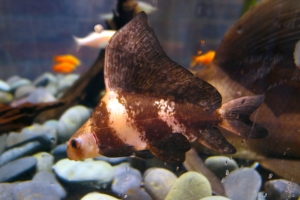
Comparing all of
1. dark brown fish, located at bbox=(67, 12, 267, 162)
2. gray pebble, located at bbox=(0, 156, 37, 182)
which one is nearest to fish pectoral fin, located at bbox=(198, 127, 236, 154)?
dark brown fish, located at bbox=(67, 12, 267, 162)

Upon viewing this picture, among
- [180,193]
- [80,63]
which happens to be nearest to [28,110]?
[180,193]

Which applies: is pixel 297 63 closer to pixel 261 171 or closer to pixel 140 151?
pixel 261 171

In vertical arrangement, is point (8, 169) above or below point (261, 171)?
below

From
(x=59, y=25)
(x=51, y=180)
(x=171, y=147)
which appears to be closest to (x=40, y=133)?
(x=51, y=180)

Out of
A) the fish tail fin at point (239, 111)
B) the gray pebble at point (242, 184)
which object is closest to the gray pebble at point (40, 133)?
the gray pebble at point (242, 184)

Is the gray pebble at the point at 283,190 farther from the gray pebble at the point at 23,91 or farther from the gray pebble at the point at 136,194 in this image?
the gray pebble at the point at 23,91

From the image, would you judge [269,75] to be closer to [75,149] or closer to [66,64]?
[75,149]
